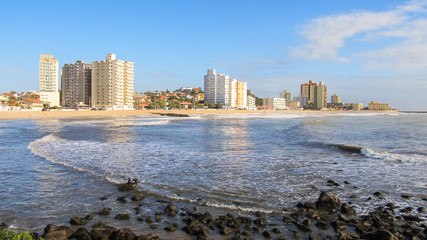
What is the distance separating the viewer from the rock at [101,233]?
6.10m

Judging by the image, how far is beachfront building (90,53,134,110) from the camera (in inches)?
4638

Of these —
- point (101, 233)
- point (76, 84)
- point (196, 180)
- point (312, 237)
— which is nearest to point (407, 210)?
point (312, 237)

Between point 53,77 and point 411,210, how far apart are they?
163 metres

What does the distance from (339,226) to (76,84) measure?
141 metres

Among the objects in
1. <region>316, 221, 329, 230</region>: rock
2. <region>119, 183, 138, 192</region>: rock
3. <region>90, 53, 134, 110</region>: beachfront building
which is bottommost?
<region>316, 221, 329, 230</region>: rock

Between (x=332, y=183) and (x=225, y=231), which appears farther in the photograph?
(x=332, y=183)

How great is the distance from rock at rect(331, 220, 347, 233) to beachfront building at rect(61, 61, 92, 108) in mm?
130828

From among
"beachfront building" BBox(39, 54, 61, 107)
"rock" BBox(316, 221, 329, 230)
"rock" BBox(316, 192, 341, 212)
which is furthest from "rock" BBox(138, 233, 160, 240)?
"beachfront building" BBox(39, 54, 61, 107)

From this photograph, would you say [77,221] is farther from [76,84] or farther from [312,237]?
[76,84]

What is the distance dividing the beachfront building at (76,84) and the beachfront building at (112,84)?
8.35 metres

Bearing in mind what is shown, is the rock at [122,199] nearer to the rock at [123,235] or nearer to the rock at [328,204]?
the rock at [123,235]

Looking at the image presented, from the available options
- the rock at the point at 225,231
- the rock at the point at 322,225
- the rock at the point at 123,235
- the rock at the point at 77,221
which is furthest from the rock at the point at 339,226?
the rock at the point at 77,221

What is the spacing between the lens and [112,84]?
386 feet

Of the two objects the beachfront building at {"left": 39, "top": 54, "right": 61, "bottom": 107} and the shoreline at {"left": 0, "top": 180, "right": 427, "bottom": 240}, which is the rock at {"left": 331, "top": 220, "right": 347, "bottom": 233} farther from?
the beachfront building at {"left": 39, "top": 54, "right": 61, "bottom": 107}
